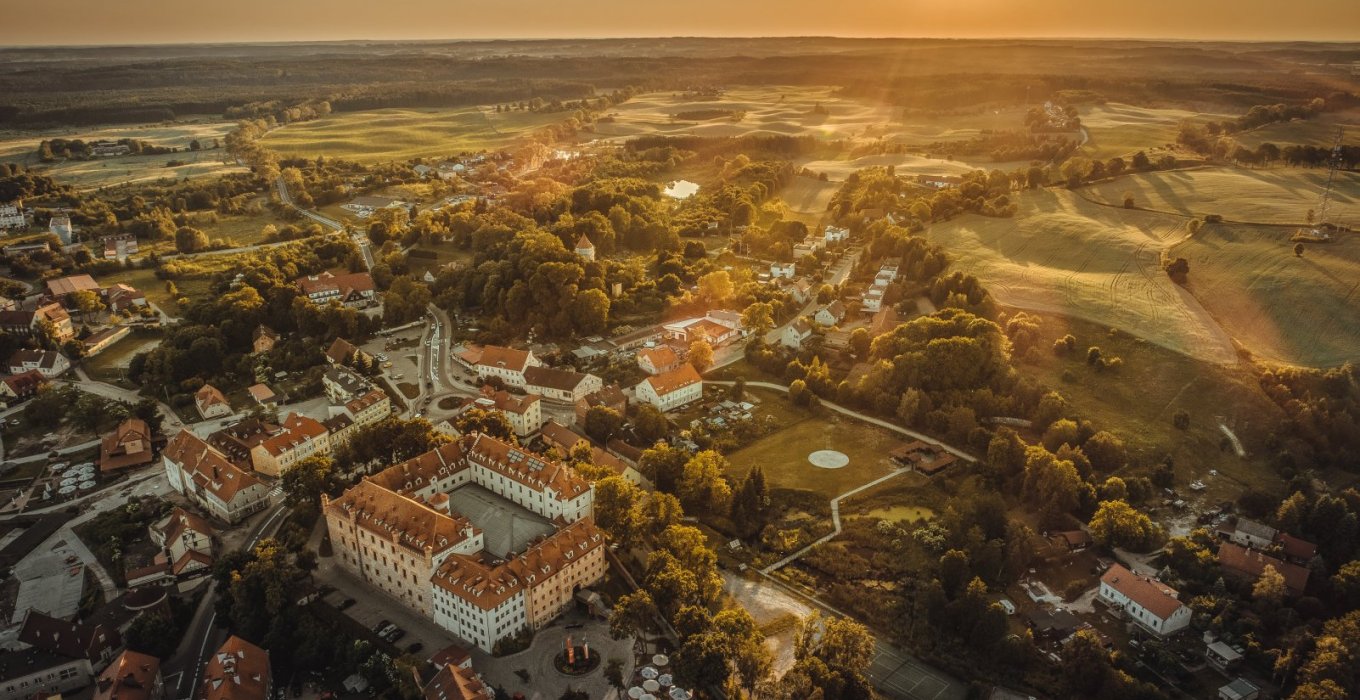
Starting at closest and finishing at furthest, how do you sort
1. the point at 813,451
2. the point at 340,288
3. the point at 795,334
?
the point at 813,451
the point at 795,334
the point at 340,288

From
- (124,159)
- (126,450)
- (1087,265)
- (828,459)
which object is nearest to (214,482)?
(126,450)

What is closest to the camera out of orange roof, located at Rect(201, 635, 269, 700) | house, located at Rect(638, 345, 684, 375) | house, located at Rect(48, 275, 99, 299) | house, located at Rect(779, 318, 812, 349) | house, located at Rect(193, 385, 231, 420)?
orange roof, located at Rect(201, 635, 269, 700)

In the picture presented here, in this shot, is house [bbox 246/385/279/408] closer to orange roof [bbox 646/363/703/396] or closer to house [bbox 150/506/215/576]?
house [bbox 150/506/215/576]

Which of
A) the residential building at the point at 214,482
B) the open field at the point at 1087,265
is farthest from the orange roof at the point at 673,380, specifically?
the open field at the point at 1087,265

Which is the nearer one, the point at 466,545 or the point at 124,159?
the point at 466,545

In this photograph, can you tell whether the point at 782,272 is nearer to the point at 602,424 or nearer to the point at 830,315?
the point at 830,315

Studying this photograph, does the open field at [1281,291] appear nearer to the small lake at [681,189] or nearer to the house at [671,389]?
the house at [671,389]

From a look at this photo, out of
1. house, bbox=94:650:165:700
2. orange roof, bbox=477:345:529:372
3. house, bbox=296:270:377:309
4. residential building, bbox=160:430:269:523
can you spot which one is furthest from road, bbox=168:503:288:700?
house, bbox=296:270:377:309

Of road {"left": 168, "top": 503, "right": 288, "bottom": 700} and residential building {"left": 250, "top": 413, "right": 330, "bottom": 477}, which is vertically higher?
residential building {"left": 250, "top": 413, "right": 330, "bottom": 477}
